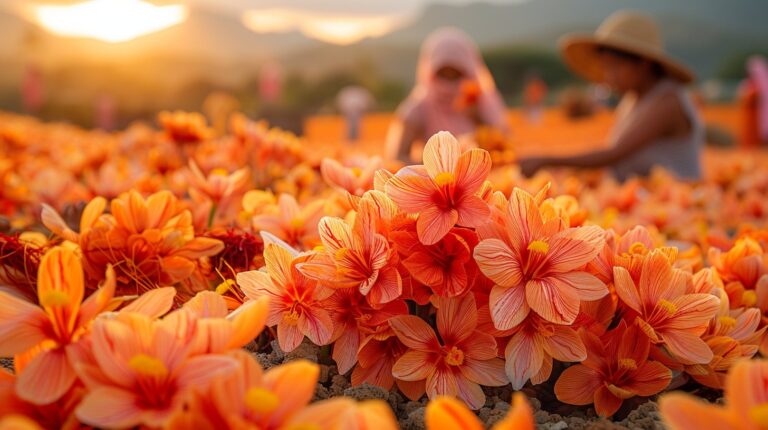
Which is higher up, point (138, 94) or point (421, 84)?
point (421, 84)

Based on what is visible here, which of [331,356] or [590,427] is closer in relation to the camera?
[590,427]

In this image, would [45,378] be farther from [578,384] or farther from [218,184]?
[218,184]

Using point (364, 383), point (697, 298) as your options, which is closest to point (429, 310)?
point (364, 383)

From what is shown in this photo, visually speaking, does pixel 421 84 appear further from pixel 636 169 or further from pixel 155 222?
pixel 155 222

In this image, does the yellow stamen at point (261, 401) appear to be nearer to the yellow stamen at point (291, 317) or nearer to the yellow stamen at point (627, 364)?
the yellow stamen at point (291, 317)

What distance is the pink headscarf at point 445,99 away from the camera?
15.7 feet

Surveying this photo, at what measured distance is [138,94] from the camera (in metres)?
35.0

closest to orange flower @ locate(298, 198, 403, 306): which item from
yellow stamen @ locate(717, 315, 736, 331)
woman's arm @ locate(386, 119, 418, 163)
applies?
yellow stamen @ locate(717, 315, 736, 331)

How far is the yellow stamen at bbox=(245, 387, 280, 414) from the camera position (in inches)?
22.5

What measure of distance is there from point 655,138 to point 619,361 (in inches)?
142

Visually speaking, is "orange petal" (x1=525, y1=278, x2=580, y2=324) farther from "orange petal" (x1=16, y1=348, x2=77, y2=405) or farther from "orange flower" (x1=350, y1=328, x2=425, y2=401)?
"orange petal" (x1=16, y1=348, x2=77, y2=405)

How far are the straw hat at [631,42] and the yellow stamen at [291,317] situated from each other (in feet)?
11.9

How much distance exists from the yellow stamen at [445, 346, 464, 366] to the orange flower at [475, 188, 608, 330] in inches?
3.2

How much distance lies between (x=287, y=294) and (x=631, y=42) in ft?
12.4
